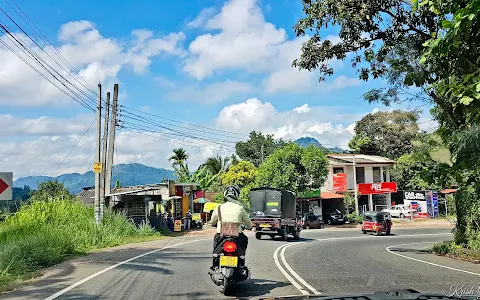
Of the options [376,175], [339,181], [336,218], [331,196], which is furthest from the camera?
[376,175]

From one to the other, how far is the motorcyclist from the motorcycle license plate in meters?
0.48

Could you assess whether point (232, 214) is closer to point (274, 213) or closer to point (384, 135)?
point (274, 213)

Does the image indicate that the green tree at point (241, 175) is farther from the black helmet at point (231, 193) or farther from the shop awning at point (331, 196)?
the black helmet at point (231, 193)

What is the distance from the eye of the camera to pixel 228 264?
812 cm

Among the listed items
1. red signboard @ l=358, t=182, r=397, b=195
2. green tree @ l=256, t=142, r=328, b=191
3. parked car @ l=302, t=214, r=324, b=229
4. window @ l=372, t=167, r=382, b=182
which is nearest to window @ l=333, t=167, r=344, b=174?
window @ l=372, t=167, r=382, b=182

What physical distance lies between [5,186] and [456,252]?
14.5 m

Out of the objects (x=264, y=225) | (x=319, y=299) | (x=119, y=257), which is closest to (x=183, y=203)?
(x=264, y=225)

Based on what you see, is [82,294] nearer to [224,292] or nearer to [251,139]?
[224,292]

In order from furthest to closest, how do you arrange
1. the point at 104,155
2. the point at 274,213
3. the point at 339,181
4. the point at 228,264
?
the point at 339,181 < the point at 274,213 < the point at 104,155 < the point at 228,264

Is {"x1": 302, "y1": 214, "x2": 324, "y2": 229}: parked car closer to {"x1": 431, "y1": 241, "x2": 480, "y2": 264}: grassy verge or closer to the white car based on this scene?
the white car

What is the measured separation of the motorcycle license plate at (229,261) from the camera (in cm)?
812

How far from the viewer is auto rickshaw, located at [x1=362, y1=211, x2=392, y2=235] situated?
32156mm

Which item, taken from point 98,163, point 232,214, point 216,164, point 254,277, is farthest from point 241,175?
point 232,214

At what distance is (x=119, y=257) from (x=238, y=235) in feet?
26.4
